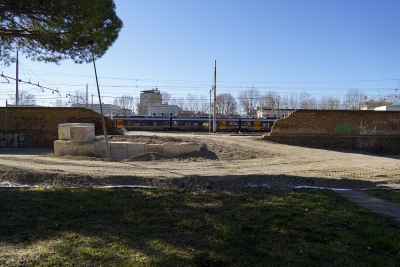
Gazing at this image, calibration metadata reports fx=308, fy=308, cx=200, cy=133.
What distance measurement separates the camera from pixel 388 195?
7.51 meters

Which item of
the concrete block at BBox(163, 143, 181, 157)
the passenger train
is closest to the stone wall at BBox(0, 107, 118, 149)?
the concrete block at BBox(163, 143, 181, 157)

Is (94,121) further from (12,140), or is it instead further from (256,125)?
(256,125)

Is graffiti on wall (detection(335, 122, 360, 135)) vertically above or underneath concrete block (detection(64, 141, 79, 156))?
above

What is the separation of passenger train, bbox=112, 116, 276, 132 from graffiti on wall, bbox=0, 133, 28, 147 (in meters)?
21.1

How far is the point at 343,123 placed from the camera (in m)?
22.9

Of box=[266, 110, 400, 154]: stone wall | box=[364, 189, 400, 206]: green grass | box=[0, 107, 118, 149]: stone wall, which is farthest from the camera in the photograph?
box=[0, 107, 118, 149]: stone wall

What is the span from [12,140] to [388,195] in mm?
25397

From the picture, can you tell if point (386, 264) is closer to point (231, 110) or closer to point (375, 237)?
point (375, 237)

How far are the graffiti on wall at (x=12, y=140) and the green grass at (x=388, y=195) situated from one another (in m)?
24.4

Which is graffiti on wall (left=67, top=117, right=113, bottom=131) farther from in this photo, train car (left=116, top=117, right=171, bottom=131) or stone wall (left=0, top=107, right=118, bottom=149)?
train car (left=116, top=117, right=171, bottom=131)

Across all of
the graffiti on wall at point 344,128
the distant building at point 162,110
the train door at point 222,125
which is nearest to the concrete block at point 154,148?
the graffiti on wall at point 344,128

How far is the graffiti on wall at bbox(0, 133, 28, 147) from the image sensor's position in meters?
24.0

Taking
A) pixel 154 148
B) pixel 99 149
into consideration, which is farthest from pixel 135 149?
pixel 99 149

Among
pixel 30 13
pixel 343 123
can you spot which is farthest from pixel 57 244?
pixel 343 123
